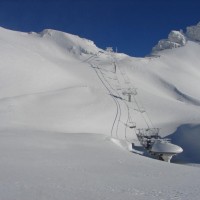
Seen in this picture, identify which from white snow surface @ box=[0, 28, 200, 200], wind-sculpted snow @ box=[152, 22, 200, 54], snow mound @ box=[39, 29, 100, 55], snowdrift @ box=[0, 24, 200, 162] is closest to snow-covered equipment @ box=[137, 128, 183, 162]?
white snow surface @ box=[0, 28, 200, 200]

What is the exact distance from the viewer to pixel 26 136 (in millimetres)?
20281

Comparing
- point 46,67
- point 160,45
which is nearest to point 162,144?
point 46,67

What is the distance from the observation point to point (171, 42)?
246ft

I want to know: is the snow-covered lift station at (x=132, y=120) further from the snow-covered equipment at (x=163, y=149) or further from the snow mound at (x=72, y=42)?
the snow mound at (x=72, y=42)

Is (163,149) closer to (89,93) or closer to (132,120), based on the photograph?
(132,120)

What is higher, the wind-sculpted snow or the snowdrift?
the wind-sculpted snow

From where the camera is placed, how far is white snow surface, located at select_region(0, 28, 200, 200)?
433 inches

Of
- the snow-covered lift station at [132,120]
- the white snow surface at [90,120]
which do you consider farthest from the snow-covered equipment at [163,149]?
the white snow surface at [90,120]

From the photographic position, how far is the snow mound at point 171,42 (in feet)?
245

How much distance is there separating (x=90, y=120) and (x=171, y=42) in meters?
47.6

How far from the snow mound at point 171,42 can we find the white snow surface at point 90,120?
7.64ft

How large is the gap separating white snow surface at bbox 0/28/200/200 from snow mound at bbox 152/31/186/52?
2327 millimetres

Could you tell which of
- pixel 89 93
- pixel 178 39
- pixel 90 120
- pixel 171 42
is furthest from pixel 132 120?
pixel 178 39

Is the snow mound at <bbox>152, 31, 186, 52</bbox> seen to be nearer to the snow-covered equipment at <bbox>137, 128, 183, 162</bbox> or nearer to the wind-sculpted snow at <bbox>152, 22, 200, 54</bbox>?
the wind-sculpted snow at <bbox>152, 22, 200, 54</bbox>
